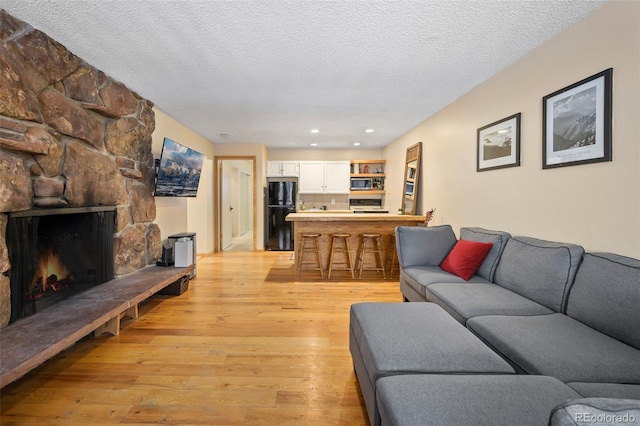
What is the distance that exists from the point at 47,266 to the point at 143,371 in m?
1.23

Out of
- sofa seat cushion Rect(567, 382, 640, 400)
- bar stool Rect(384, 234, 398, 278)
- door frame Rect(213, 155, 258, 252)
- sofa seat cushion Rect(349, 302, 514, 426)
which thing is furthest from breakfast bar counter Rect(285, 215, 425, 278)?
sofa seat cushion Rect(567, 382, 640, 400)

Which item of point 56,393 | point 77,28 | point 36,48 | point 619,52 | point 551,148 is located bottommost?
point 56,393

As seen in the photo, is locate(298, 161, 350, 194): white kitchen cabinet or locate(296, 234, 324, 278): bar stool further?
locate(298, 161, 350, 194): white kitchen cabinet

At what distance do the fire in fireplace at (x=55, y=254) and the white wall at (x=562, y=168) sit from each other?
394 centimetres

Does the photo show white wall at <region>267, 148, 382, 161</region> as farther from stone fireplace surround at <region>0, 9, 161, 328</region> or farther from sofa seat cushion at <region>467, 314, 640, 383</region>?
sofa seat cushion at <region>467, 314, 640, 383</region>

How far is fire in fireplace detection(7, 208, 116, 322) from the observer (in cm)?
195

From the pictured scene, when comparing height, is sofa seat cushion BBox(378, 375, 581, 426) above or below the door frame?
below

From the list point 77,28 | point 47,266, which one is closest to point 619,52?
point 77,28

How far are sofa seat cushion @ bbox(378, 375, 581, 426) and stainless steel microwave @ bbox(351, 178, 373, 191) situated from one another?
5.74 metres

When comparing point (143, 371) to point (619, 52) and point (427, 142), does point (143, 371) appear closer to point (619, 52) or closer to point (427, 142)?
point (619, 52)

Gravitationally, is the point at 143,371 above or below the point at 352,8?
below

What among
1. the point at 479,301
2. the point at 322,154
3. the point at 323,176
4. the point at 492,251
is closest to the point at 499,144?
the point at 492,251

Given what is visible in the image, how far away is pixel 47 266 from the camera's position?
2254 millimetres

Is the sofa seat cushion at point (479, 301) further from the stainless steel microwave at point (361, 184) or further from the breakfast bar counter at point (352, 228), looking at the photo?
the stainless steel microwave at point (361, 184)
